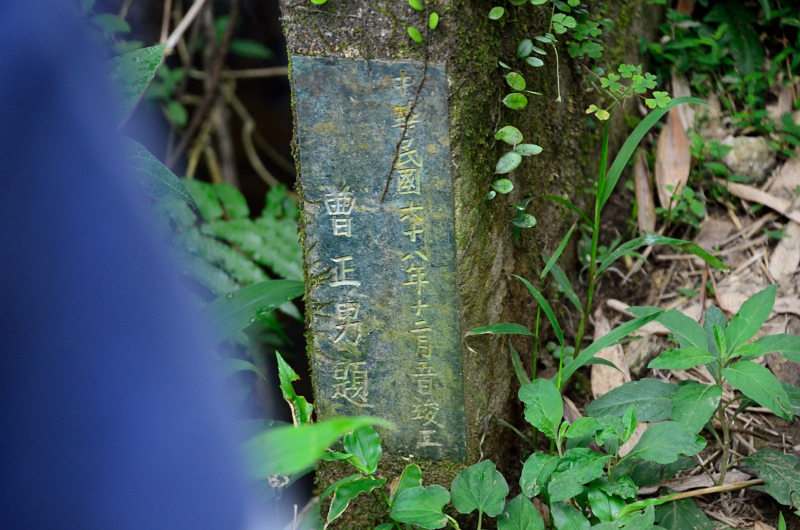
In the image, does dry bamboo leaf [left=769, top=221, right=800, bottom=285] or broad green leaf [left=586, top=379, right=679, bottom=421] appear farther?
dry bamboo leaf [left=769, top=221, right=800, bottom=285]

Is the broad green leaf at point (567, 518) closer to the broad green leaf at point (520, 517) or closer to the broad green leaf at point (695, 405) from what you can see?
the broad green leaf at point (520, 517)

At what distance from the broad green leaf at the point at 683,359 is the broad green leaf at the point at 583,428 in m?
0.20

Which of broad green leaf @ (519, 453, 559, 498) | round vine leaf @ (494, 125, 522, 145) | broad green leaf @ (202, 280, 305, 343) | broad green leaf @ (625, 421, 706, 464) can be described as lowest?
broad green leaf @ (519, 453, 559, 498)

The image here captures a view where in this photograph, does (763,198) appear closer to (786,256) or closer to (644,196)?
(786,256)

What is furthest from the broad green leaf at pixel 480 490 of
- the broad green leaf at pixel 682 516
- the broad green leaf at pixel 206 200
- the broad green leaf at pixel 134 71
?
the broad green leaf at pixel 206 200

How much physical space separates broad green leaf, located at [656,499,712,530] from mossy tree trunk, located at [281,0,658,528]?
1.52ft

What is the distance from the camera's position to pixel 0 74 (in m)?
0.71

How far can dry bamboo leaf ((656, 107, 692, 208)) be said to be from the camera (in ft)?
7.88

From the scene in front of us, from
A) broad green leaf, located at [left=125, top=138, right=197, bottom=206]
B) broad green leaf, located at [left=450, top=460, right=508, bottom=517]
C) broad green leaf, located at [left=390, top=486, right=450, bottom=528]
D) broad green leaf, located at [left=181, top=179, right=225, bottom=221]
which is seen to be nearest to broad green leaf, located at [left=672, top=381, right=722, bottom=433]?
broad green leaf, located at [left=450, top=460, right=508, bottom=517]

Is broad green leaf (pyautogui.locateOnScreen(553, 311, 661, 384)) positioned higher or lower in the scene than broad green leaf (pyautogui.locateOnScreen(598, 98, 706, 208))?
lower

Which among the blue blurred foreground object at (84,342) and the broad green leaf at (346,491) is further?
the broad green leaf at (346,491)

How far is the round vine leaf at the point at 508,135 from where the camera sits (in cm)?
165

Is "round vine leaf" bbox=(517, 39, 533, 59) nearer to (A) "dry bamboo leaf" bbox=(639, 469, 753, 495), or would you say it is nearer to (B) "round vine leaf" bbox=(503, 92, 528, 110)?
(B) "round vine leaf" bbox=(503, 92, 528, 110)

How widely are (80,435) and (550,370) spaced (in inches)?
65.6
